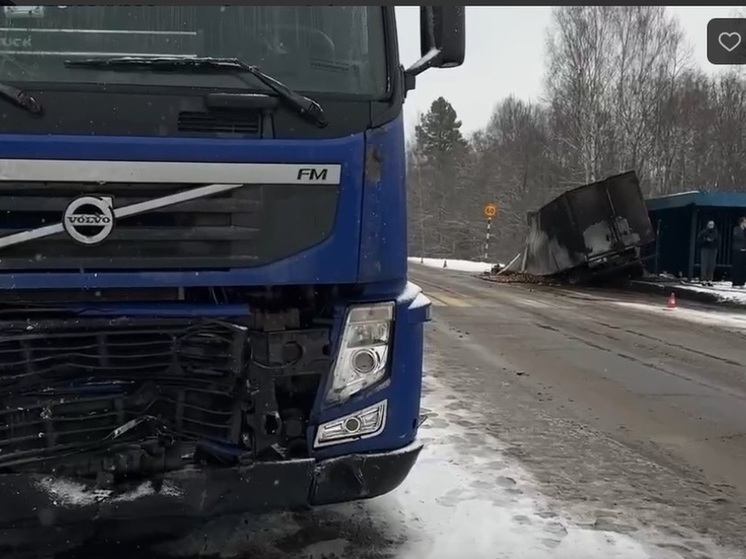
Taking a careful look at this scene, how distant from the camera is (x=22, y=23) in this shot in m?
3.00

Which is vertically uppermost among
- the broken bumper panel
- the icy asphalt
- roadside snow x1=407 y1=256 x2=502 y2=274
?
the broken bumper panel

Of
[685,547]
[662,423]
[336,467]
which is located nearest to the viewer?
[336,467]

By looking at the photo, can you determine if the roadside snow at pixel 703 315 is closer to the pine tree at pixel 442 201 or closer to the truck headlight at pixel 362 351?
the truck headlight at pixel 362 351

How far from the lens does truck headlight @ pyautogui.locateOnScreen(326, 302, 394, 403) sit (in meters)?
3.04

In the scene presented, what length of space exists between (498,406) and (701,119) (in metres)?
42.9

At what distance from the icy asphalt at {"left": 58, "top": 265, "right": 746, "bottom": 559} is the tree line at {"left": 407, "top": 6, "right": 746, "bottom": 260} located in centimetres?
1423

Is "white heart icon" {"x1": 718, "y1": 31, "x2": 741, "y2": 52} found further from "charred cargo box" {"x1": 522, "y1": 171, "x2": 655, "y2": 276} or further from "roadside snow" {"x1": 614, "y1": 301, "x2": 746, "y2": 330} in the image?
"charred cargo box" {"x1": 522, "y1": 171, "x2": 655, "y2": 276}

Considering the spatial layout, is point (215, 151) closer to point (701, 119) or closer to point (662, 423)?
point (662, 423)

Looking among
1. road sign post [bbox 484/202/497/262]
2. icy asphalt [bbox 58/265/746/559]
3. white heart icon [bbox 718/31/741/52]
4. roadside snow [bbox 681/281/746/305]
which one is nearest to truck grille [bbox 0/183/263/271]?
icy asphalt [bbox 58/265/746/559]

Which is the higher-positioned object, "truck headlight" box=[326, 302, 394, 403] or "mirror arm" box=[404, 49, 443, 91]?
"mirror arm" box=[404, 49, 443, 91]

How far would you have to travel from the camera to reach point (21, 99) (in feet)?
9.09

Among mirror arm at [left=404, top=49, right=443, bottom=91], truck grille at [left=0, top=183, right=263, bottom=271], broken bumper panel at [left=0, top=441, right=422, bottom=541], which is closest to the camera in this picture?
broken bumper panel at [left=0, top=441, right=422, bottom=541]

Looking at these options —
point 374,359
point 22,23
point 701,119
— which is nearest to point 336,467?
point 374,359

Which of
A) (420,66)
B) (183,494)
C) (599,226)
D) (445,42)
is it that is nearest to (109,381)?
(183,494)
